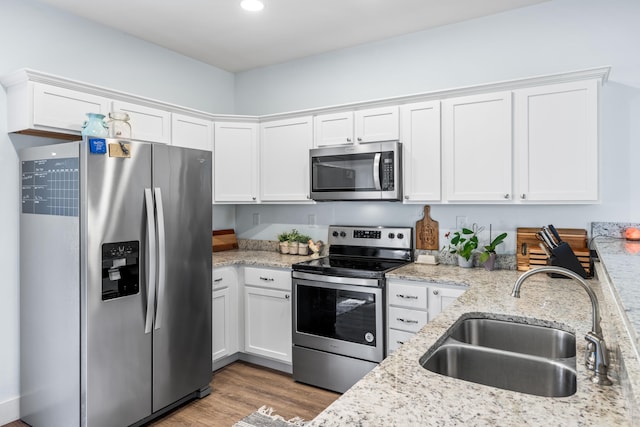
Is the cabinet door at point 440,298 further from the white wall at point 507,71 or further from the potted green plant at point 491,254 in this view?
the white wall at point 507,71

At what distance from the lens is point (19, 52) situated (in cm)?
273

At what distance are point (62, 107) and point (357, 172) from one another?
208 centimetres

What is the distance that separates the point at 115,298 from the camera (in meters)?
2.38

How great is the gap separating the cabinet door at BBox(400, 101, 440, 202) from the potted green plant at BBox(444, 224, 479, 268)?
0.35m

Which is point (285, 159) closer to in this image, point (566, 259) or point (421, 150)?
point (421, 150)

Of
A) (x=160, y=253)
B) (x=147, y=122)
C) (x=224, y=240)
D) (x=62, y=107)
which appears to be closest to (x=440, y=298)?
(x=160, y=253)

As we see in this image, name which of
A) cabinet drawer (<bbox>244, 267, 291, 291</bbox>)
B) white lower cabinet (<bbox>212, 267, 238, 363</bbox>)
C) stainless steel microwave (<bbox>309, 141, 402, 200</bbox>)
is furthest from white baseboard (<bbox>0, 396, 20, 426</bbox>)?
stainless steel microwave (<bbox>309, 141, 402, 200</bbox>)

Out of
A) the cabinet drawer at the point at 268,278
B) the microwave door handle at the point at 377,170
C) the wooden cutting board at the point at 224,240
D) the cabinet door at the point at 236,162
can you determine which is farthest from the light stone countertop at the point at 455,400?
the wooden cutting board at the point at 224,240

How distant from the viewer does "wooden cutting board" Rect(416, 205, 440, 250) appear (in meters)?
3.31

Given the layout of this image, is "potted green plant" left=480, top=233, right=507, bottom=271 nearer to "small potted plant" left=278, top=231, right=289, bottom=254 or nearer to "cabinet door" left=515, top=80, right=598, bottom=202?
"cabinet door" left=515, top=80, right=598, bottom=202

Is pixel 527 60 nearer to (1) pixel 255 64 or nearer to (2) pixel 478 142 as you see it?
(2) pixel 478 142

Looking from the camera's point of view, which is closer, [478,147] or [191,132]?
[478,147]

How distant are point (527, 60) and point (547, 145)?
776 millimetres

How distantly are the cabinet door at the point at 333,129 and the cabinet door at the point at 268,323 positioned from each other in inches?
51.4
